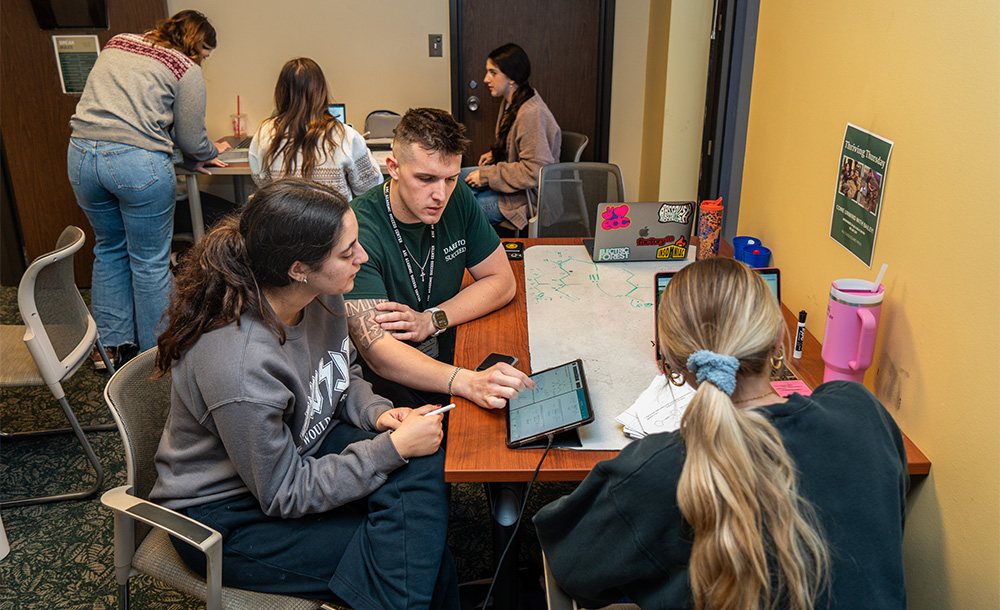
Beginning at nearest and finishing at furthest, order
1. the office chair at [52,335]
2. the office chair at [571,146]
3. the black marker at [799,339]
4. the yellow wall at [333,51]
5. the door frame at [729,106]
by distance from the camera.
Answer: the black marker at [799,339]
the office chair at [52,335]
the door frame at [729,106]
the office chair at [571,146]
the yellow wall at [333,51]

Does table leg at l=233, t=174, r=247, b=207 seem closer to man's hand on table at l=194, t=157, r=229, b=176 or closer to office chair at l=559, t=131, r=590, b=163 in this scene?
man's hand on table at l=194, t=157, r=229, b=176

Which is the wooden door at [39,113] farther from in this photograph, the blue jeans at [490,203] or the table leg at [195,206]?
the blue jeans at [490,203]

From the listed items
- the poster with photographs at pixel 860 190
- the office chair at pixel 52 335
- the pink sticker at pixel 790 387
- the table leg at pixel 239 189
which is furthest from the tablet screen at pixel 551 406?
the table leg at pixel 239 189

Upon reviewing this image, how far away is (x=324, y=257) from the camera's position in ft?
4.64

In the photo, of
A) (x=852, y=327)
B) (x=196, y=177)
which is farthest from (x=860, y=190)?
(x=196, y=177)

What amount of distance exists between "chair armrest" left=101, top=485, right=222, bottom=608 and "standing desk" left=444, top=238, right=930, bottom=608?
1.36ft

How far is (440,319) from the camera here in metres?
1.94

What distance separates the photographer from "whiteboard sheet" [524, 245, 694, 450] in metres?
1.57

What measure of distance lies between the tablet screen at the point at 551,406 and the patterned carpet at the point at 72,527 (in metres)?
0.69

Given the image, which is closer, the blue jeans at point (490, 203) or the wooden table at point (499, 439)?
the wooden table at point (499, 439)

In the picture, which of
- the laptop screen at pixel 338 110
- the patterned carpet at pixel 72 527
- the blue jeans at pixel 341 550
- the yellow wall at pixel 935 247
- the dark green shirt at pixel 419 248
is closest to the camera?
A: the yellow wall at pixel 935 247

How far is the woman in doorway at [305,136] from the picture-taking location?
301cm

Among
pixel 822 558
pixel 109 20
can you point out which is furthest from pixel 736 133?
pixel 109 20

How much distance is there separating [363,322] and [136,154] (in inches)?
70.1
